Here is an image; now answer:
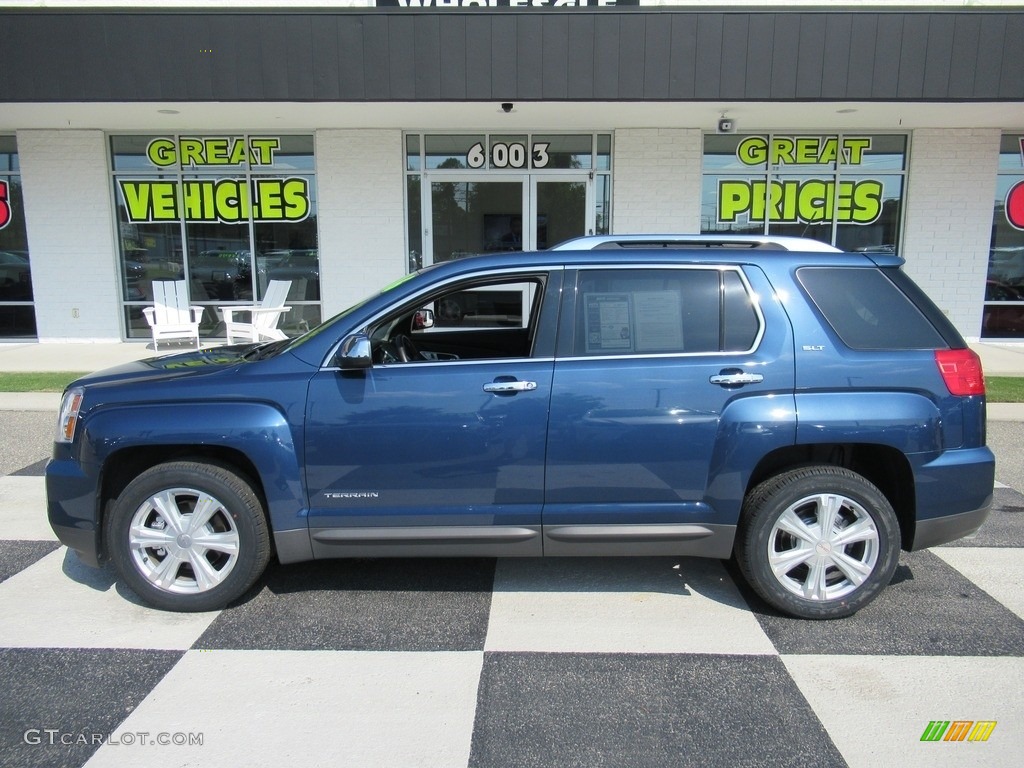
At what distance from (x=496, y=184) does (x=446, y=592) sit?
30.5ft

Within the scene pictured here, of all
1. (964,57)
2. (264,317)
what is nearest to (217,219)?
(264,317)

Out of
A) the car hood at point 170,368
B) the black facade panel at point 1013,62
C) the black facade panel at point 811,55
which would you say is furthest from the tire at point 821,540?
the black facade panel at point 1013,62

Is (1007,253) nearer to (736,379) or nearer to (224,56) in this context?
(736,379)

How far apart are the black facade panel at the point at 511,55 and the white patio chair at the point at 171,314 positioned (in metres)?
3.48

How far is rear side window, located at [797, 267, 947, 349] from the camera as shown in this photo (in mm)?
3541

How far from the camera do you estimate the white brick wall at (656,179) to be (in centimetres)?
1175

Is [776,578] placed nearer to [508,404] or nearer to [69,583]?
[508,404]

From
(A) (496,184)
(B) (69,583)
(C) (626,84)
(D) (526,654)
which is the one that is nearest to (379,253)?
(A) (496,184)

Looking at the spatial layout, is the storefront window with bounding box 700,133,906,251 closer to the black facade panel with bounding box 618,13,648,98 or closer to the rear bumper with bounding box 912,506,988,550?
the black facade panel with bounding box 618,13,648,98

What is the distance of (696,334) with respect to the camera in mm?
3572

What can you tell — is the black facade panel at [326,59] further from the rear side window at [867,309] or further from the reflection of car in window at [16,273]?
the rear side window at [867,309]

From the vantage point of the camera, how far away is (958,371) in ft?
11.5

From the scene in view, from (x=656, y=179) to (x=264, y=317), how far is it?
6.75 m

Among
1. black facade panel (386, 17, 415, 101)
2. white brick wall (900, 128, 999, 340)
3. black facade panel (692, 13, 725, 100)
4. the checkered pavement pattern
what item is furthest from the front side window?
white brick wall (900, 128, 999, 340)
